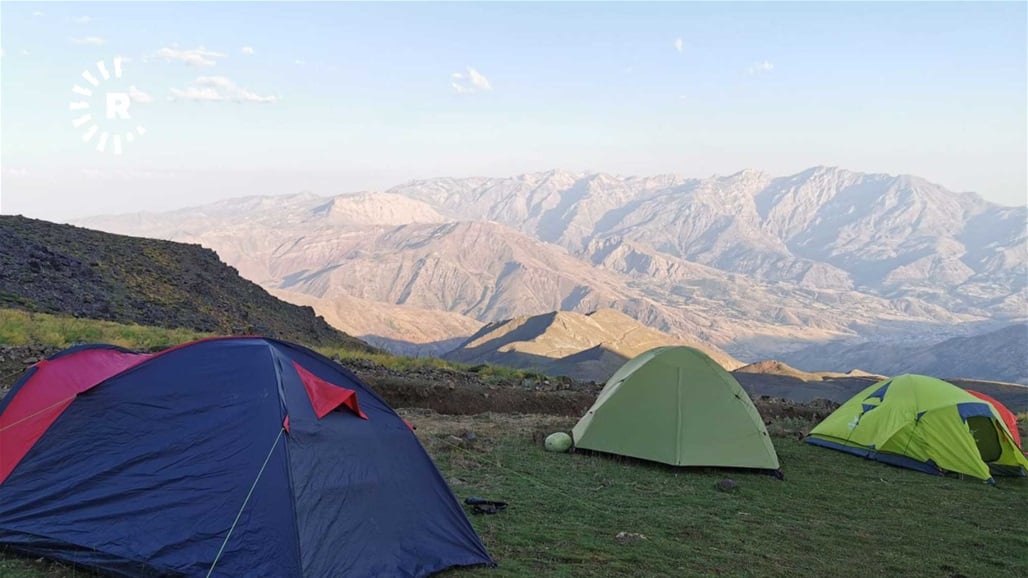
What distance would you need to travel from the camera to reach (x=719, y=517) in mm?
9984

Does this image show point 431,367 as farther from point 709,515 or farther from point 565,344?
point 565,344

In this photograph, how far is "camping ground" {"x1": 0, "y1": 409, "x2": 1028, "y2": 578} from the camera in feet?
26.1

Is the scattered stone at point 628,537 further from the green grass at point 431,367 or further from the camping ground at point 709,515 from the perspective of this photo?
the green grass at point 431,367

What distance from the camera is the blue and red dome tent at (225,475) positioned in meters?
6.39

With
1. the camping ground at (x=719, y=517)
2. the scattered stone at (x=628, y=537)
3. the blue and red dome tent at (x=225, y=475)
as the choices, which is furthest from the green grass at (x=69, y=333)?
the scattered stone at (x=628, y=537)

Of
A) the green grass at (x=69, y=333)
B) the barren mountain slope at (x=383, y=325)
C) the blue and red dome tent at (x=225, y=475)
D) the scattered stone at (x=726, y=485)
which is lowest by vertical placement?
the barren mountain slope at (x=383, y=325)

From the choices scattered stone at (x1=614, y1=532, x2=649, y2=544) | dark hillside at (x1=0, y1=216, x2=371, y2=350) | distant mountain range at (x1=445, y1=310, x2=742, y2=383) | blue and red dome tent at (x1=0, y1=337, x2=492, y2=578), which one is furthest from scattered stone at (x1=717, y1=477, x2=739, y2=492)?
distant mountain range at (x1=445, y1=310, x2=742, y2=383)

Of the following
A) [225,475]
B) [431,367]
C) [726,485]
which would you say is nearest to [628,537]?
[726,485]

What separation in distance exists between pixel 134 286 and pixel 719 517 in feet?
99.1

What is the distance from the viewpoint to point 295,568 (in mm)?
6172

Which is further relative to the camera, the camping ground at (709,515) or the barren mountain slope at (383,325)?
the barren mountain slope at (383,325)

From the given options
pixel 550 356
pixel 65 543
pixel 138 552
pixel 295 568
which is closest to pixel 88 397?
pixel 65 543

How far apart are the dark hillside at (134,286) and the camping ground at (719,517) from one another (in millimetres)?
19208

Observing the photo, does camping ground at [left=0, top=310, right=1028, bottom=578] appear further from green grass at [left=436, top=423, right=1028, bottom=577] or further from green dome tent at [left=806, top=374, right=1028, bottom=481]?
green dome tent at [left=806, top=374, right=1028, bottom=481]
